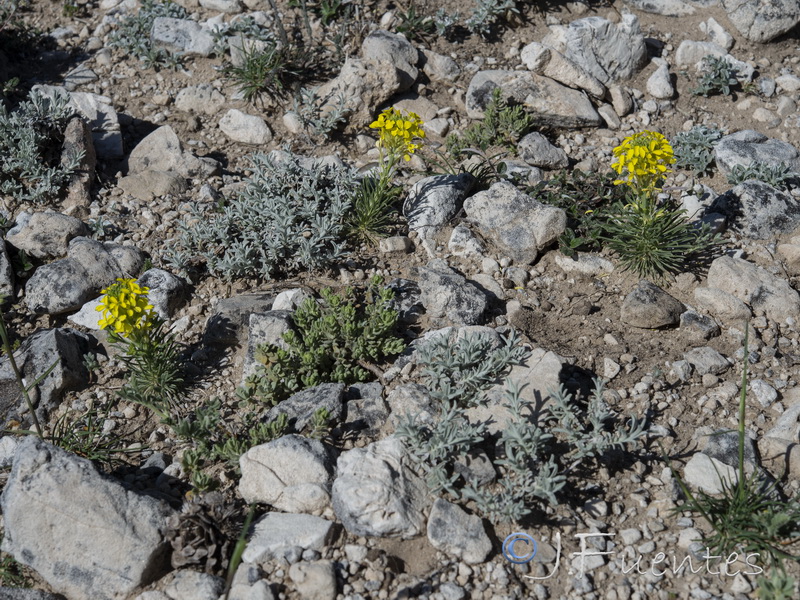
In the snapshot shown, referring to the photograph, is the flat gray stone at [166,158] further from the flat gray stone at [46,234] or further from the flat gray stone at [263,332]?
the flat gray stone at [263,332]

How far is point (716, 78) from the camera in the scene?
7941mm

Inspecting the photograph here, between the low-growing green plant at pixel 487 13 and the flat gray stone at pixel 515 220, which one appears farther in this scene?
the low-growing green plant at pixel 487 13

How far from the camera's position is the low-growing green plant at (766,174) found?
6805mm

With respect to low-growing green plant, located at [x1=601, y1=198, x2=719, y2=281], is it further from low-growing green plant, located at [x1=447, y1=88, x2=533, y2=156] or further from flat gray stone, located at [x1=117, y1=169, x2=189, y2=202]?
flat gray stone, located at [x1=117, y1=169, x2=189, y2=202]

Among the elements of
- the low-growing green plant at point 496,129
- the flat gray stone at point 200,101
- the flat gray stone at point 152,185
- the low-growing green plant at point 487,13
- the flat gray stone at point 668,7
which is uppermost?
the low-growing green plant at point 487,13

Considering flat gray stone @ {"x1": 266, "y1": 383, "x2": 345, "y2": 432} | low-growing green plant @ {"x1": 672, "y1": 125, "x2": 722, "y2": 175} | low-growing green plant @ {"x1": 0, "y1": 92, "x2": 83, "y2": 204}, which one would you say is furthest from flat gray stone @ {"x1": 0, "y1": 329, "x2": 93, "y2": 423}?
low-growing green plant @ {"x1": 672, "y1": 125, "x2": 722, "y2": 175}

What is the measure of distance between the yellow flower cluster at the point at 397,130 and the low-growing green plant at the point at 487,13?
277 centimetres

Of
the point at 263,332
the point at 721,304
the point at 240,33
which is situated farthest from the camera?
the point at 240,33

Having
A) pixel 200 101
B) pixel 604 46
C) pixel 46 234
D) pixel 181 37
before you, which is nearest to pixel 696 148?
pixel 604 46

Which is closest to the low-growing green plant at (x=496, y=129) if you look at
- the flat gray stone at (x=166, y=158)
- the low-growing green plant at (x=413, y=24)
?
the low-growing green plant at (x=413, y=24)

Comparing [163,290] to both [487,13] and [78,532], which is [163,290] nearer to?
[78,532]

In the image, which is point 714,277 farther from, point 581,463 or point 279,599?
point 279,599

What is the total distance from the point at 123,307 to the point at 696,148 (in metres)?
5.67

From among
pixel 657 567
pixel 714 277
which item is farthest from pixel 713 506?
pixel 714 277
